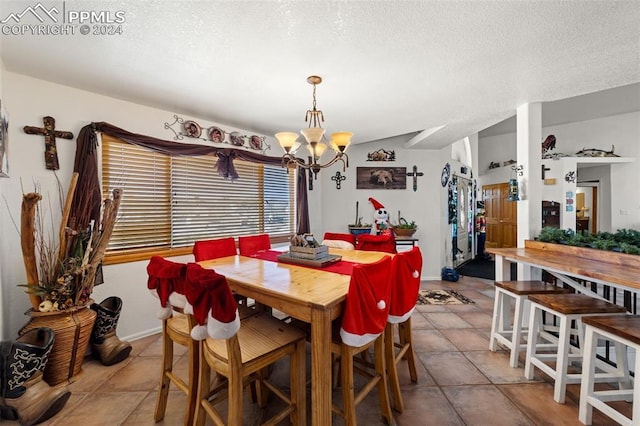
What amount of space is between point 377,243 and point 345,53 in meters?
1.79

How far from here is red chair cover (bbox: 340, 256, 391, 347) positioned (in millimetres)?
A: 1313

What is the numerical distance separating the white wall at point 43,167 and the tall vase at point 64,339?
1.28ft

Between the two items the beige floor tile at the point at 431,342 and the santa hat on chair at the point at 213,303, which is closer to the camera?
the santa hat on chair at the point at 213,303

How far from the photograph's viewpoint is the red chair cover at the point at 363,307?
131 centimetres

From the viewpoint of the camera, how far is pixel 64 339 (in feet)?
6.22

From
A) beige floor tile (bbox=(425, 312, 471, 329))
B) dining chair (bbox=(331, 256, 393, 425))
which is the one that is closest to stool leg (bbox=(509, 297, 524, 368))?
beige floor tile (bbox=(425, 312, 471, 329))

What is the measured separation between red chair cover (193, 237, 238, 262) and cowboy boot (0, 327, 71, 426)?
1.10 m

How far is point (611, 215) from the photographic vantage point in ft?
17.0

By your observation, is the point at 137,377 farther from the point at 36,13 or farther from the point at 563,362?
the point at 563,362

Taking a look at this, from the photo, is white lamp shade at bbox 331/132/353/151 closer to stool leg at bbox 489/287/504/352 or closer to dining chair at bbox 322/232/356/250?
dining chair at bbox 322/232/356/250

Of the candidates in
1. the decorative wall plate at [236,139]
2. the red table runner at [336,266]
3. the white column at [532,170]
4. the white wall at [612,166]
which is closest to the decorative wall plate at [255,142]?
the decorative wall plate at [236,139]

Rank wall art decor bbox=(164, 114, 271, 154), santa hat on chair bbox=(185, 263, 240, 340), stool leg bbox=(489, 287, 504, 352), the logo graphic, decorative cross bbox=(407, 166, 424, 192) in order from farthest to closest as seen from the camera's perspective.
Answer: decorative cross bbox=(407, 166, 424, 192), wall art decor bbox=(164, 114, 271, 154), stool leg bbox=(489, 287, 504, 352), the logo graphic, santa hat on chair bbox=(185, 263, 240, 340)

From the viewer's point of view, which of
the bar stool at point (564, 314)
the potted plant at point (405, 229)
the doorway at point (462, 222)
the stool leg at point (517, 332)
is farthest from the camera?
the doorway at point (462, 222)

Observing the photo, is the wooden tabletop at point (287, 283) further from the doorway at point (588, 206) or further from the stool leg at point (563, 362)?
the doorway at point (588, 206)
